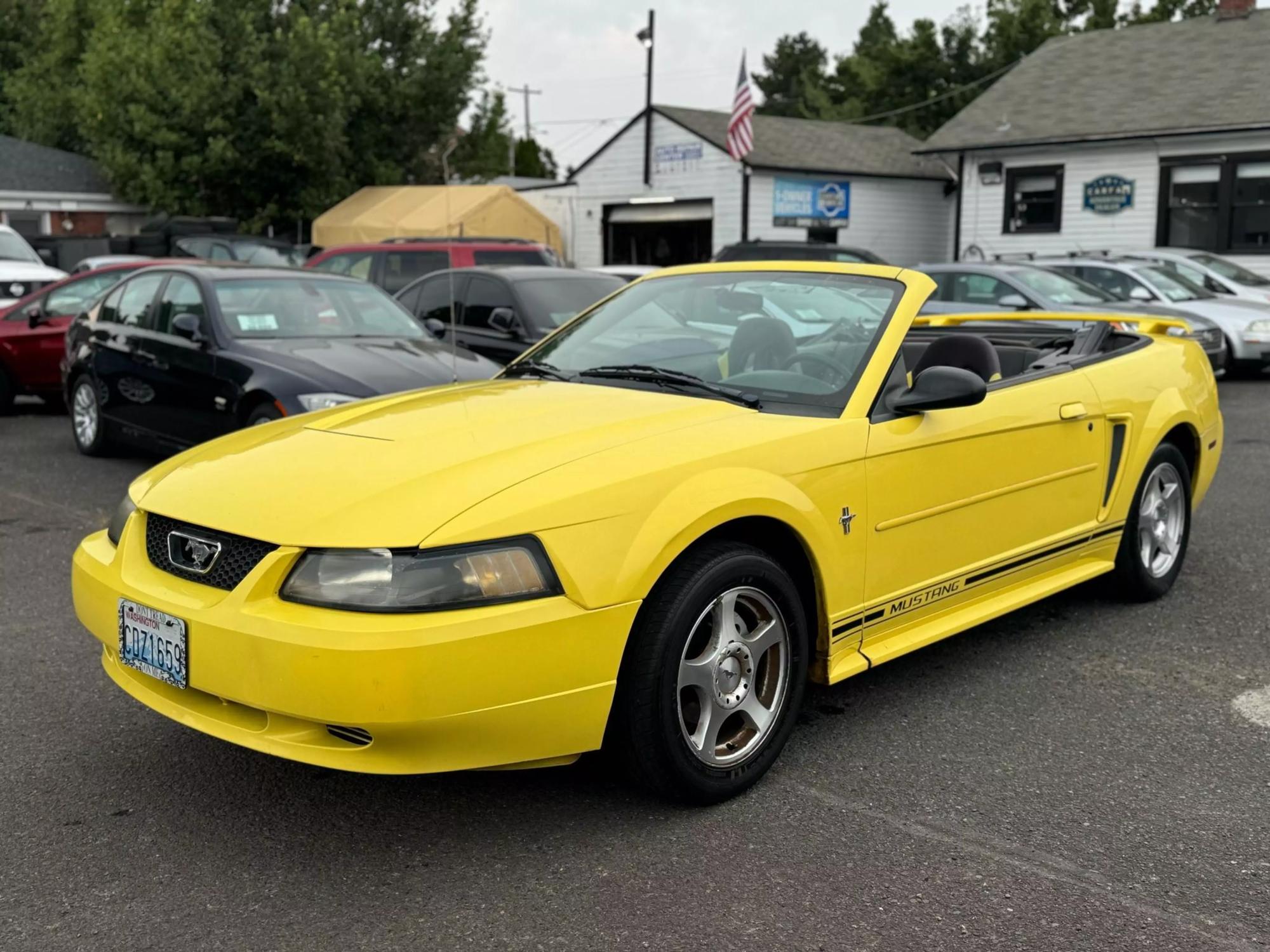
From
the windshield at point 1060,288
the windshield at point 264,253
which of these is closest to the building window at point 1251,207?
the windshield at point 1060,288

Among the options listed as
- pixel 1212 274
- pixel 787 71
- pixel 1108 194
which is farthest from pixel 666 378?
pixel 787 71

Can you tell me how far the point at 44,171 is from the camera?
3569 cm

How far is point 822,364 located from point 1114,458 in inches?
62.7

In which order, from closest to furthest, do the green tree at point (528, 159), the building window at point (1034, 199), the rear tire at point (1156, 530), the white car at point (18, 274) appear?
the rear tire at point (1156, 530) < the white car at point (18, 274) < the building window at point (1034, 199) < the green tree at point (528, 159)

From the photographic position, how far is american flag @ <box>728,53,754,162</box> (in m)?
23.9

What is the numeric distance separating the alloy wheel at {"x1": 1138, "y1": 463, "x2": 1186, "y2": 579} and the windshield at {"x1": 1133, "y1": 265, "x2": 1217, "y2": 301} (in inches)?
379

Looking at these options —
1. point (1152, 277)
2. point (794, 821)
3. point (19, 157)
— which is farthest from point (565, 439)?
point (19, 157)

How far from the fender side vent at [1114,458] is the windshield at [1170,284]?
10262mm

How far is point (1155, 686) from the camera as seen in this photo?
4504mm

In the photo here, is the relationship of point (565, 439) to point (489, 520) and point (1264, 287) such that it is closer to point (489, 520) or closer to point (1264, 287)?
point (489, 520)

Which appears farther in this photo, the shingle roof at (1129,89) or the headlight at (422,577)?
the shingle roof at (1129,89)

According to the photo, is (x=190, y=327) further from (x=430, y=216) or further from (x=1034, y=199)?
(x=430, y=216)

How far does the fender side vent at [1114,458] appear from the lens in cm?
503

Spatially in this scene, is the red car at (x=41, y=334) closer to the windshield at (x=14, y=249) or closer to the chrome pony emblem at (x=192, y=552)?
the windshield at (x=14, y=249)
